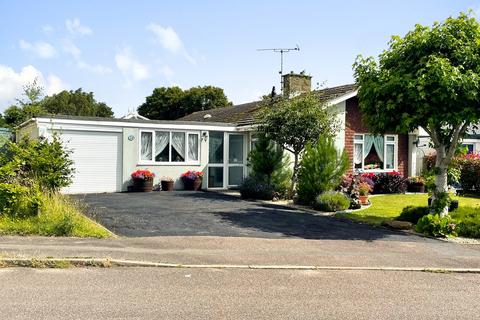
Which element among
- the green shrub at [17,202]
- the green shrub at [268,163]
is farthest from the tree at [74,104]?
the green shrub at [17,202]

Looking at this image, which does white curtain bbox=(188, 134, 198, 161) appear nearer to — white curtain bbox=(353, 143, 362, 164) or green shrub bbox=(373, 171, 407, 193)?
white curtain bbox=(353, 143, 362, 164)

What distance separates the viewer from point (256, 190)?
17.2 metres

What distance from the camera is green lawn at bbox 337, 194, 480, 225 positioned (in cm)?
1349

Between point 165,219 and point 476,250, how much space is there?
7.12 m

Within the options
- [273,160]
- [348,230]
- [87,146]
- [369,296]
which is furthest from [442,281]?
[87,146]

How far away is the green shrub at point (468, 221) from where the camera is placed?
11.1m

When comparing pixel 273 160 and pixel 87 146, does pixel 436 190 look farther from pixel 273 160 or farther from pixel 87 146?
pixel 87 146

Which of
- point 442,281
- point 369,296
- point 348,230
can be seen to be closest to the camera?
point 369,296

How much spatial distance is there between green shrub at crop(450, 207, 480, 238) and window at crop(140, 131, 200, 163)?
1156 centimetres

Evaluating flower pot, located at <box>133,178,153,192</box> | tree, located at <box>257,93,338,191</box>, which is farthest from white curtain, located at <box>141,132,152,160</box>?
tree, located at <box>257,93,338,191</box>

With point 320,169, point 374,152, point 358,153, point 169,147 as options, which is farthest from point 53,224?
point 374,152

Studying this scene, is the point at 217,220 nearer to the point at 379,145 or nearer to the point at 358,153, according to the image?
the point at 358,153

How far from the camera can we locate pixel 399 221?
12.5 m

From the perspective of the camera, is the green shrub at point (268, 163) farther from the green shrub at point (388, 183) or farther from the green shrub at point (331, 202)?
the green shrub at point (388, 183)
